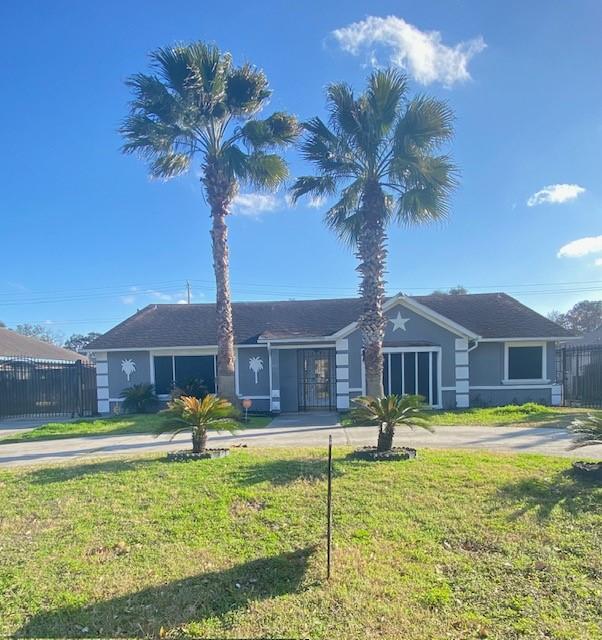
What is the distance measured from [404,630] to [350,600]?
510mm

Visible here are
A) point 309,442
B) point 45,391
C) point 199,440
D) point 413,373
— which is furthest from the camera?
point 45,391

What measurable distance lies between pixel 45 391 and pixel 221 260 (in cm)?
927

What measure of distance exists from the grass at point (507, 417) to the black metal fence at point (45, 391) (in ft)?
35.0

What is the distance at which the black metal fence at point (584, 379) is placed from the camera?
58.8ft

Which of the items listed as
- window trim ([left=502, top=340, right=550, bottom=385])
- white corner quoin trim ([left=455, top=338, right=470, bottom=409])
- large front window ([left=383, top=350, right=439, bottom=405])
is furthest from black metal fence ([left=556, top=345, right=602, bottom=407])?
large front window ([left=383, top=350, right=439, bottom=405])

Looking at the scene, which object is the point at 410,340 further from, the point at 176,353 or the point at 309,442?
the point at 176,353

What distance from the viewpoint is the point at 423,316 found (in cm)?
1591

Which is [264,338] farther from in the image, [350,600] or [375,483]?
[350,600]

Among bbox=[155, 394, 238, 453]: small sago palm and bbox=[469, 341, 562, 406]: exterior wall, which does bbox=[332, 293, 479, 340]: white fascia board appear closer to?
bbox=[469, 341, 562, 406]: exterior wall

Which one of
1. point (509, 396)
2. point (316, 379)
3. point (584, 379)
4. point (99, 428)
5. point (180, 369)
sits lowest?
point (99, 428)

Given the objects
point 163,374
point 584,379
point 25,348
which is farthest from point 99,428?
point 584,379

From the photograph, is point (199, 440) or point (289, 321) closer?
point (199, 440)

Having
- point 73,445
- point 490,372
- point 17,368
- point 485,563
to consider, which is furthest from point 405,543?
point 17,368

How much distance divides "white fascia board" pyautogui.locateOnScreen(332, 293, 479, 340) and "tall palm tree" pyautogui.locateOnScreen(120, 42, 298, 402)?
403cm
